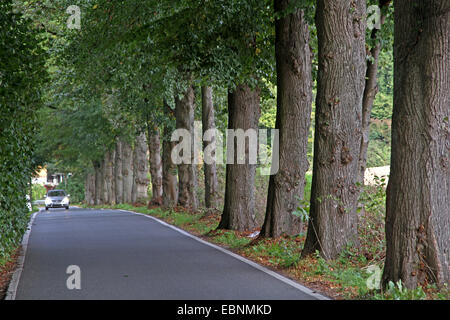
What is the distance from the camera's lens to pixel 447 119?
29.9ft

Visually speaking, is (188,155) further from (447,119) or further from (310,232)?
(447,119)

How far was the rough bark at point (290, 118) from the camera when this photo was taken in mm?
15602

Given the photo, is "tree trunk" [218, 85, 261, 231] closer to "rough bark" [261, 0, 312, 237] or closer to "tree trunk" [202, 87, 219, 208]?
"rough bark" [261, 0, 312, 237]

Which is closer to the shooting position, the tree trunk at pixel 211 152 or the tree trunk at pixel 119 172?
the tree trunk at pixel 211 152

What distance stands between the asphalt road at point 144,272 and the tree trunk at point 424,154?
1441 millimetres

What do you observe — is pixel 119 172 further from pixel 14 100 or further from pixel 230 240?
pixel 14 100

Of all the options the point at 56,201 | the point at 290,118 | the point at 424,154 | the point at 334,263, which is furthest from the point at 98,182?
the point at 424,154

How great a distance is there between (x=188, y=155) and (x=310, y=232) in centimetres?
1782

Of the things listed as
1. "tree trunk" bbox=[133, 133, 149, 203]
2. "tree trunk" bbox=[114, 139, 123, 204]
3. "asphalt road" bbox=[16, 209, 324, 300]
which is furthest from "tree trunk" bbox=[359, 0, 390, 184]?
"tree trunk" bbox=[114, 139, 123, 204]

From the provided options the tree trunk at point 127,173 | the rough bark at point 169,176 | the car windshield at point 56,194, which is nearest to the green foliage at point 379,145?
the tree trunk at point 127,173

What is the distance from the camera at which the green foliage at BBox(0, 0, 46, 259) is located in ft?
42.0

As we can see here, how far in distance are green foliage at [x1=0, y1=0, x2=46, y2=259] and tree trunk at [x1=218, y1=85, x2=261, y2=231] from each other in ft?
18.2

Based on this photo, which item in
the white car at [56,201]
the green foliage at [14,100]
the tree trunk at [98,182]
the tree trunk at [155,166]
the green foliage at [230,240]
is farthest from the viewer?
the tree trunk at [98,182]

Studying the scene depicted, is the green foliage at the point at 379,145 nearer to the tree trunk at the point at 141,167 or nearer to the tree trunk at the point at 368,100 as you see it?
the tree trunk at the point at 141,167
